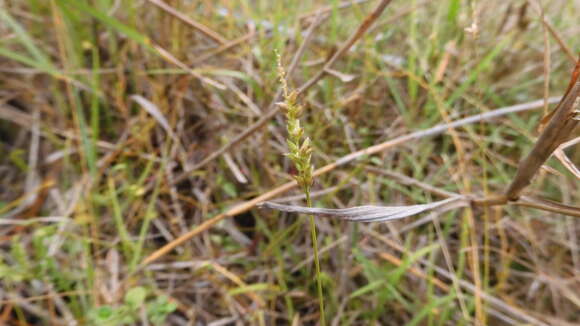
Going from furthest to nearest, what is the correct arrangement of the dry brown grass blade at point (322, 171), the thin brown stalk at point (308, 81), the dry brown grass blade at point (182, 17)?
the dry brown grass blade at point (182, 17), the dry brown grass blade at point (322, 171), the thin brown stalk at point (308, 81)

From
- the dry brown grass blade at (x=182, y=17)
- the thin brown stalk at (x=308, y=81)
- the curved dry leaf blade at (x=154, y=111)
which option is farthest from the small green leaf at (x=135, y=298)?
the dry brown grass blade at (x=182, y=17)

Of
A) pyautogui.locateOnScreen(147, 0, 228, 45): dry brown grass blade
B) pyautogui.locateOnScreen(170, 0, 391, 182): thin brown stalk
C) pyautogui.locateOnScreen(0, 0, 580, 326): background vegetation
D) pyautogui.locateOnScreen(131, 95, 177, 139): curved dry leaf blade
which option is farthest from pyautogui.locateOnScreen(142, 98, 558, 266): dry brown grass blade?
pyautogui.locateOnScreen(147, 0, 228, 45): dry brown grass blade

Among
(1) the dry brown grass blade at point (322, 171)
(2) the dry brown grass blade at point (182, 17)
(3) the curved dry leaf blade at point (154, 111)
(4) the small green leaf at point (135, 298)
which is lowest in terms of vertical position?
(4) the small green leaf at point (135, 298)

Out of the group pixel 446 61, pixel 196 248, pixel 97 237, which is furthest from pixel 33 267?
pixel 446 61

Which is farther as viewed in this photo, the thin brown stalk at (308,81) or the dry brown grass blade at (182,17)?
the dry brown grass blade at (182,17)

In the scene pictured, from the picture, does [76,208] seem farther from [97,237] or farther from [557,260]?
[557,260]

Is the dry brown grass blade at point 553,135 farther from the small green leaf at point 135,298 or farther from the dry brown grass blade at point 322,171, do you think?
the small green leaf at point 135,298

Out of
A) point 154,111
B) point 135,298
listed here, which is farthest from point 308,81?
A: point 135,298
